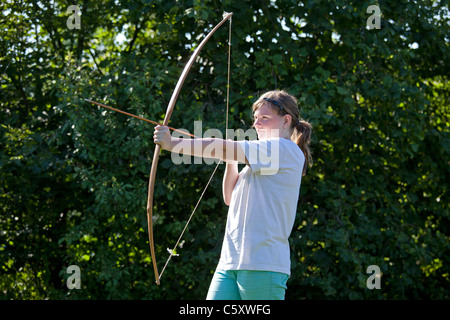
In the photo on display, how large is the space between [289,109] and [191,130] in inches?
80.4

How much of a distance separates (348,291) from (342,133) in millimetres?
1253

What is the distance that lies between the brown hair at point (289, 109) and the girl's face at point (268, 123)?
0.02m

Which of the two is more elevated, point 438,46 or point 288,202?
point 438,46

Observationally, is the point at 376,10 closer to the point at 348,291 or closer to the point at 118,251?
the point at 348,291

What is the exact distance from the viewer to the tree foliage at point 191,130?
15.0 ft

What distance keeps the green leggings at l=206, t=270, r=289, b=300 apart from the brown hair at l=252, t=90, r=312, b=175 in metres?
0.63

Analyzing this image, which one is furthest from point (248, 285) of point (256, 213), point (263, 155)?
point (263, 155)

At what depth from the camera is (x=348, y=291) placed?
4.85m

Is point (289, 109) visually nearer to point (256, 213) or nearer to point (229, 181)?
point (229, 181)

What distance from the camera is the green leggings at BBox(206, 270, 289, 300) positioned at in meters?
2.25

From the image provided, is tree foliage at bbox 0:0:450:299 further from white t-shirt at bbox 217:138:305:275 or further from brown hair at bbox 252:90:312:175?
white t-shirt at bbox 217:138:305:275

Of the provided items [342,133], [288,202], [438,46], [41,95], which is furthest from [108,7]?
[288,202]

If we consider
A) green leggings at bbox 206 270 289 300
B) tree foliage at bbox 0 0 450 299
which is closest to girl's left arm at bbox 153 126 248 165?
green leggings at bbox 206 270 289 300

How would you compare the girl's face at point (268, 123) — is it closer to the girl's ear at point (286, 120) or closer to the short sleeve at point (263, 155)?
the girl's ear at point (286, 120)
